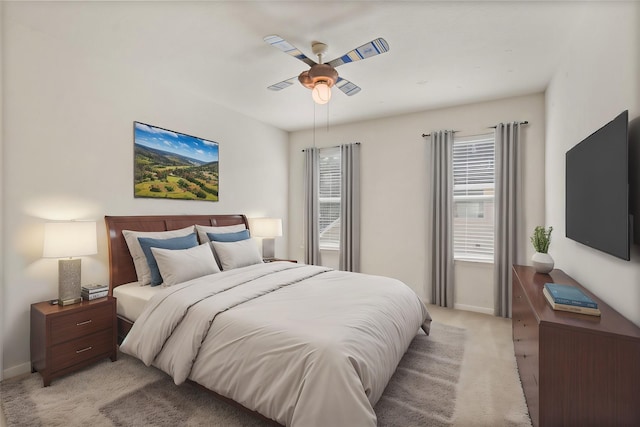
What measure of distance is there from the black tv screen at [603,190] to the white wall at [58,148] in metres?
3.84

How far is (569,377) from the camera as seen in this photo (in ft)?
4.94

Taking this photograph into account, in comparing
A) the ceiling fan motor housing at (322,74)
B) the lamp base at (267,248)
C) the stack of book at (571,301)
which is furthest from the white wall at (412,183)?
the ceiling fan motor housing at (322,74)

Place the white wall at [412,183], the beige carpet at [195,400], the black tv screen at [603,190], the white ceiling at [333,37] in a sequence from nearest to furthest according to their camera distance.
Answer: the black tv screen at [603,190] → the beige carpet at [195,400] → the white ceiling at [333,37] → the white wall at [412,183]

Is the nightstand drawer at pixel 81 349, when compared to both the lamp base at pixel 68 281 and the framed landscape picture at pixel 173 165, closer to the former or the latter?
the lamp base at pixel 68 281

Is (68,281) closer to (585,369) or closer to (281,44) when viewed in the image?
(281,44)

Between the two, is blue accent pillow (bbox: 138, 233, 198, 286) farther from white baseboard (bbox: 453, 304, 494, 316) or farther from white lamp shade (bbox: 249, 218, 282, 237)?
white baseboard (bbox: 453, 304, 494, 316)

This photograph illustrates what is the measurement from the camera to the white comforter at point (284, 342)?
5.01 feet

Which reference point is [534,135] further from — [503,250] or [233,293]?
[233,293]

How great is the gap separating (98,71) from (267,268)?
2.51 meters

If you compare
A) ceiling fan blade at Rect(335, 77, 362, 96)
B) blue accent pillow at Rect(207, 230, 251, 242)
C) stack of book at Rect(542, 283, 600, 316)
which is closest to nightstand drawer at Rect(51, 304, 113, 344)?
blue accent pillow at Rect(207, 230, 251, 242)

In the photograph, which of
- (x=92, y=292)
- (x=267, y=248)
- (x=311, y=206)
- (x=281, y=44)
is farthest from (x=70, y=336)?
(x=311, y=206)

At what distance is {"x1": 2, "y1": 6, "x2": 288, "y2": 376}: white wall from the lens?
235 cm

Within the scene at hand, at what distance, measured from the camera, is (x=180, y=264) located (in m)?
Answer: 2.79

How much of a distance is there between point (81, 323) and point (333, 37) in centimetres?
307
